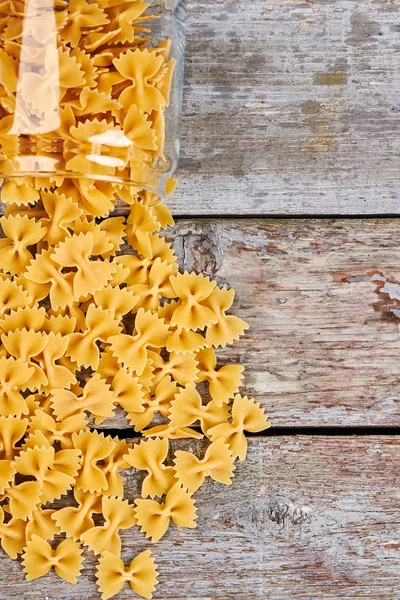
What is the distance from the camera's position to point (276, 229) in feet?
2.44

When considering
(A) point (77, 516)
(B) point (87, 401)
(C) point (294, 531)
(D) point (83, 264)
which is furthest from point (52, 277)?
(C) point (294, 531)

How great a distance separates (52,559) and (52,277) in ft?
0.98

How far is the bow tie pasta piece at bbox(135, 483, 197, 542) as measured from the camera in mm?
700

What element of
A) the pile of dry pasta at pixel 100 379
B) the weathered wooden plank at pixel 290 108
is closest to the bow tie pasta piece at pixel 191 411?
the pile of dry pasta at pixel 100 379

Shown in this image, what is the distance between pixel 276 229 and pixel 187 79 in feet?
0.64

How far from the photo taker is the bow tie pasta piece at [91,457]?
0.69 m

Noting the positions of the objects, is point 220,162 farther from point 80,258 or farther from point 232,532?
point 232,532

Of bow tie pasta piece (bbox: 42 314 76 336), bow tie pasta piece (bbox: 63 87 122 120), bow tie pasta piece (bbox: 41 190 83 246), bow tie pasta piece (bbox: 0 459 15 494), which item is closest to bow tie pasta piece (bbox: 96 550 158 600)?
bow tie pasta piece (bbox: 0 459 15 494)

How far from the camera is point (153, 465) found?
0.70 meters

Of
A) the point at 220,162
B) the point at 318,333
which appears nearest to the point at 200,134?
the point at 220,162

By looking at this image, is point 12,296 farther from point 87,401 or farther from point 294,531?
point 294,531

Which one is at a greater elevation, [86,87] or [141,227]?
[86,87]

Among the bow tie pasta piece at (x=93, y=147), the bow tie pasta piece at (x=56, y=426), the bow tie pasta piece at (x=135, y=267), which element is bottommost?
the bow tie pasta piece at (x=56, y=426)

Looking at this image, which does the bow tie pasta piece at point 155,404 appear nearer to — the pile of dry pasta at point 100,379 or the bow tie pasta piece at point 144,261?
the pile of dry pasta at point 100,379
